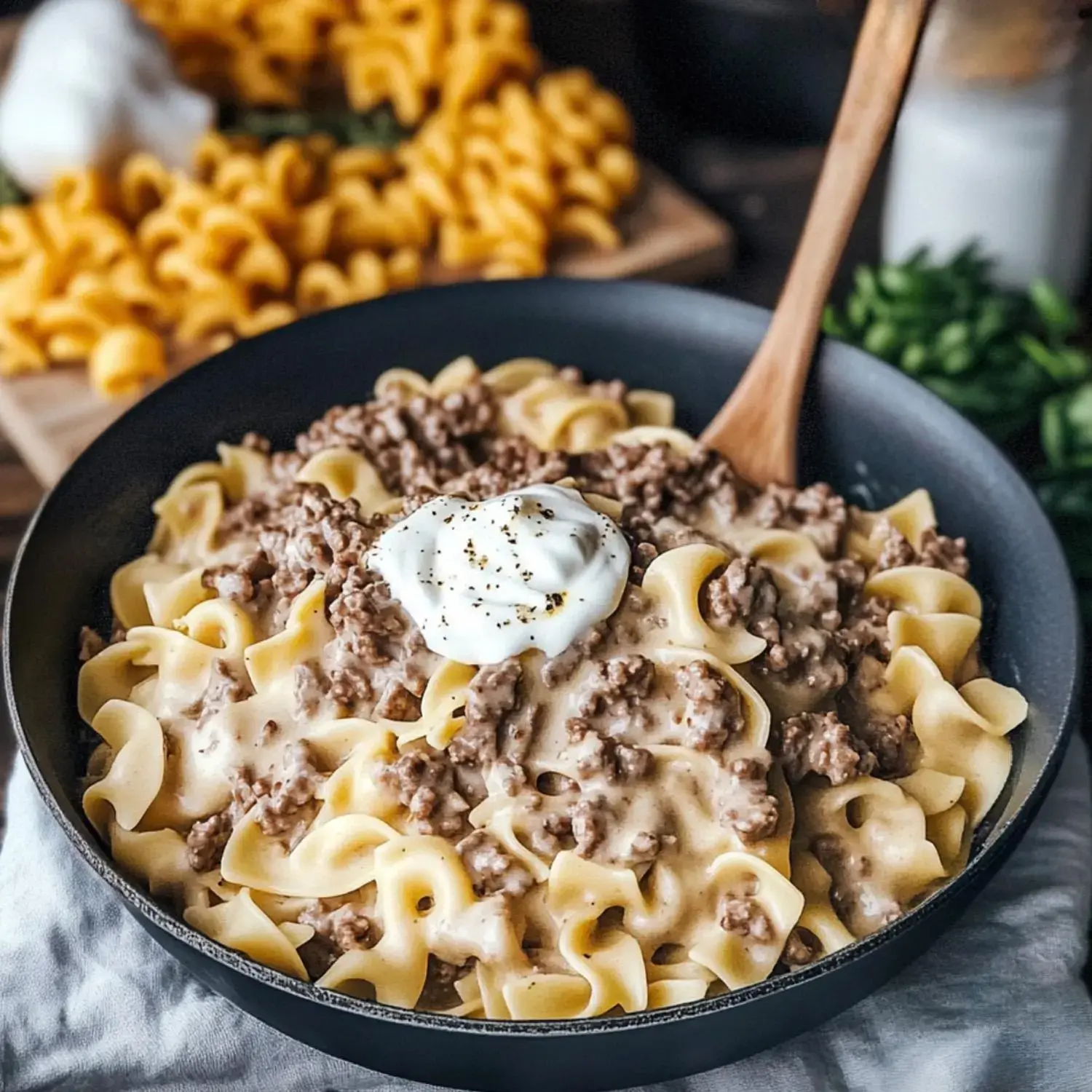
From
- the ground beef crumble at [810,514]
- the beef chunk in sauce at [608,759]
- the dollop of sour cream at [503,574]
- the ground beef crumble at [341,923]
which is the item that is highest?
the dollop of sour cream at [503,574]

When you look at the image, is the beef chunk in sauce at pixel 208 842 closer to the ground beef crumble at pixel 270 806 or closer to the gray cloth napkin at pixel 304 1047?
the ground beef crumble at pixel 270 806

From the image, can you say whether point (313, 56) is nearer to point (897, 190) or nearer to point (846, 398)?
point (897, 190)

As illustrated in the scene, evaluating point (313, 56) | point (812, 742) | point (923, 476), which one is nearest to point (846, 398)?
point (923, 476)

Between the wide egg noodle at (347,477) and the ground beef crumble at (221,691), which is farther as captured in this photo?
the wide egg noodle at (347,477)

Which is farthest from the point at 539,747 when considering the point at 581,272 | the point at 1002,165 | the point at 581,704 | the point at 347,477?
the point at 1002,165

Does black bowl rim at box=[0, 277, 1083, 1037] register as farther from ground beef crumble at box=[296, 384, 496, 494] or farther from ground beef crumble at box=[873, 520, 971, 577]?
ground beef crumble at box=[296, 384, 496, 494]

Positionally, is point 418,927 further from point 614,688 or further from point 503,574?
point 503,574

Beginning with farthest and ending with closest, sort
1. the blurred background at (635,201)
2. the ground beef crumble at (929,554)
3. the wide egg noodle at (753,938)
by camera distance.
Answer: the blurred background at (635,201), the ground beef crumble at (929,554), the wide egg noodle at (753,938)

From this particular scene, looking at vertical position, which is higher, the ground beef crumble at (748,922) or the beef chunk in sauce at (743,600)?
the beef chunk in sauce at (743,600)

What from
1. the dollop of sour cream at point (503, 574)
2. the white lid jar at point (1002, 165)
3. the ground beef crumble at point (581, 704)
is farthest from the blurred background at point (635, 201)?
the dollop of sour cream at point (503, 574)
